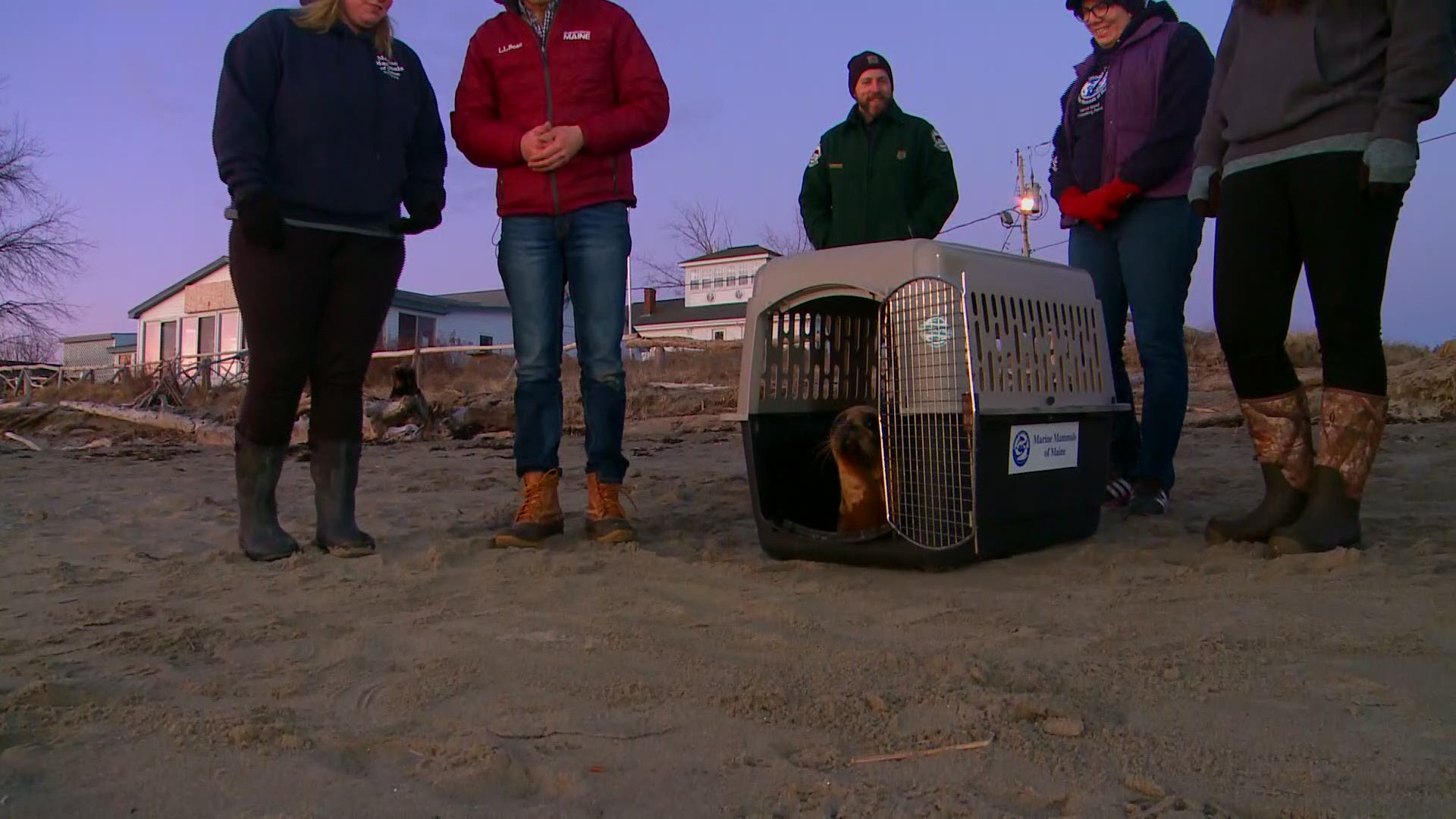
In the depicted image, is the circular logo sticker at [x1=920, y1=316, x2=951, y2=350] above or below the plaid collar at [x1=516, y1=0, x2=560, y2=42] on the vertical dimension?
below

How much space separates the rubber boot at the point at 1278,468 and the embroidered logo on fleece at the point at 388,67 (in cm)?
290

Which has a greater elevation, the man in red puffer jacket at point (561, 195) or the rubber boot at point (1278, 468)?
the man in red puffer jacket at point (561, 195)

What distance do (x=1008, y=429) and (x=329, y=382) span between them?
2.10m

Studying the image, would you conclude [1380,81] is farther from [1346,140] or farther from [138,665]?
[138,665]

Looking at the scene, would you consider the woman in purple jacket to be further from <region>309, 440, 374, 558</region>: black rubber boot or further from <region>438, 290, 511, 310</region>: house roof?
<region>438, 290, 511, 310</region>: house roof

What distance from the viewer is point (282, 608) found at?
234 centimetres

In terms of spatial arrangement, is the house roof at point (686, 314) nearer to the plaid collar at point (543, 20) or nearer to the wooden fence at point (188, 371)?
the wooden fence at point (188, 371)

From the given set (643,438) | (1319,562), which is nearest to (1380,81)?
(1319,562)

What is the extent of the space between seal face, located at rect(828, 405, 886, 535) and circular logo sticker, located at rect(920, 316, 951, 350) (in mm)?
474

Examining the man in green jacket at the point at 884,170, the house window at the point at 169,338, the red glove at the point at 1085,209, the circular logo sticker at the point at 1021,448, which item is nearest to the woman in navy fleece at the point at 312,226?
the man in green jacket at the point at 884,170

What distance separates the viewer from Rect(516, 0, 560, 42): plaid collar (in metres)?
3.41

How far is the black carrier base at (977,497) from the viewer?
2.60m

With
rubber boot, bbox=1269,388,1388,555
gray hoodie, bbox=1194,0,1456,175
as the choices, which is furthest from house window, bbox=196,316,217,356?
rubber boot, bbox=1269,388,1388,555

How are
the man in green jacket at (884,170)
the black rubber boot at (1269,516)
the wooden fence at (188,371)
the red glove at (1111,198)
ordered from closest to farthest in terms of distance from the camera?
the black rubber boot at (1269,516) → the red glove at (1111,198) → the man in green jacket at (884,170) → the wooden fence at (188,371)
